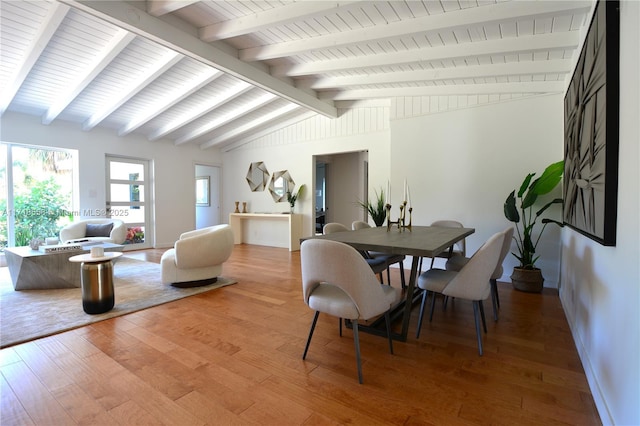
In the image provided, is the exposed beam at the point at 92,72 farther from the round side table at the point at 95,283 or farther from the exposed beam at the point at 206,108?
the round side table at the point at 95,283

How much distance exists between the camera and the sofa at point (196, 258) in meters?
3.46

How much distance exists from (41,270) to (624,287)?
5.04 metres

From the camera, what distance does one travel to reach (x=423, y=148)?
4.57 meters

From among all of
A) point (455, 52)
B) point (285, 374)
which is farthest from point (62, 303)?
point (455, 52)

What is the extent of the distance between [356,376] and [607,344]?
4.26ft

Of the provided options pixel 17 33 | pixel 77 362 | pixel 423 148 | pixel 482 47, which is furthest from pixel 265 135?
pixel 77 362

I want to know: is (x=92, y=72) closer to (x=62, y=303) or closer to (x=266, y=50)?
(x=266, y=50)

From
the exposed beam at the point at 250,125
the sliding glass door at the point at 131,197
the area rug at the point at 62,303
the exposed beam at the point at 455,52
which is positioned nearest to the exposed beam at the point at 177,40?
the exposed beam at the point at 455,52

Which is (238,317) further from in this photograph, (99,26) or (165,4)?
(99,26)

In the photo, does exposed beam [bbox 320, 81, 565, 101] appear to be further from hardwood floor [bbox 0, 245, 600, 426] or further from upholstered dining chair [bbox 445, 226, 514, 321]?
hardwood floor [bbox 0, 245, 600, 426]

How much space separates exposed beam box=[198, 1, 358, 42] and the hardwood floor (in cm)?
265

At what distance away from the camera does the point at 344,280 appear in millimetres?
1688

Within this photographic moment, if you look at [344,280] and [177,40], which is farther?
[177,40]

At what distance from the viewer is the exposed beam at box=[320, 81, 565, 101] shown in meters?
3.66
